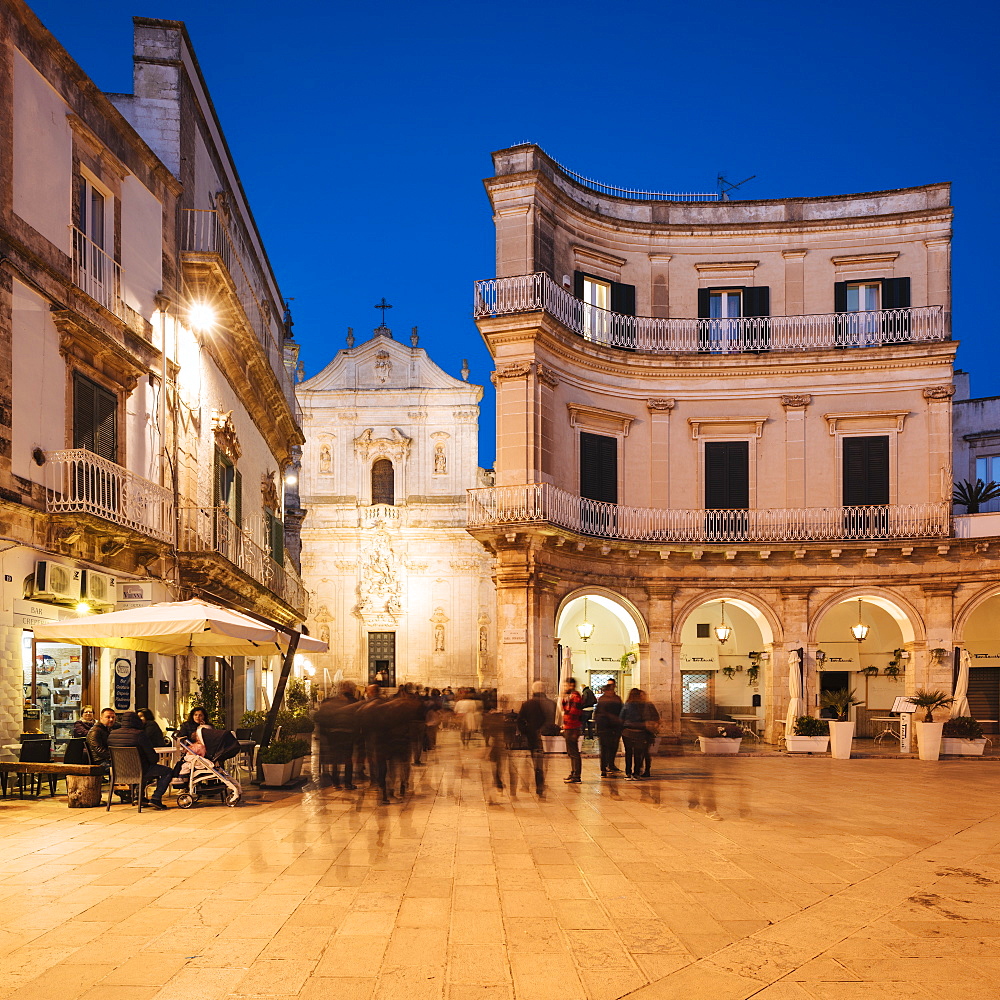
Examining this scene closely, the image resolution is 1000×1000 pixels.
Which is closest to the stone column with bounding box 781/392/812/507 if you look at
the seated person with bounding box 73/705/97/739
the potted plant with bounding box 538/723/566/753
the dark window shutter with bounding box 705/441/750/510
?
the dark window shutter with bounding box 705/441/750/510

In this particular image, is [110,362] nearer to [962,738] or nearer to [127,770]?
[127,770]

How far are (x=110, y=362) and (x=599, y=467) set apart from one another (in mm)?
13868

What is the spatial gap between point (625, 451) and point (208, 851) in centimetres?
1905

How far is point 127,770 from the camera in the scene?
12383mm

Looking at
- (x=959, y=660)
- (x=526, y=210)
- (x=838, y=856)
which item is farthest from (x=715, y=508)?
(x=838, y=856)

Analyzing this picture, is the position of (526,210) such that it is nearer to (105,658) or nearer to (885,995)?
(105,658)

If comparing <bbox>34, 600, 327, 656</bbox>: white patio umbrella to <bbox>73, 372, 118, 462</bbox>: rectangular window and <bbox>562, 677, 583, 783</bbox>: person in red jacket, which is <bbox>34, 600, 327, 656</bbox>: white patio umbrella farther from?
<bbox>562, 677, 583, 783</bbox>: person in red jacket

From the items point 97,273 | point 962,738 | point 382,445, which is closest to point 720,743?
point 962,738

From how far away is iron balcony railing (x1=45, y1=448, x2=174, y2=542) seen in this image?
548 inches

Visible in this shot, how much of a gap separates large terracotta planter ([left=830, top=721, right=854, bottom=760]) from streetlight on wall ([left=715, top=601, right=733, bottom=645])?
184 inches

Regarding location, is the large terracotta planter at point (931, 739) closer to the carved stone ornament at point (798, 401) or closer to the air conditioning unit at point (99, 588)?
the carved stone ornament at point (798, 401)

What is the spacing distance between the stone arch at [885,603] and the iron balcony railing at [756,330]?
6398 millimetres

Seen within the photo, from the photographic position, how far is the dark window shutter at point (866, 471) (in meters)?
26.6

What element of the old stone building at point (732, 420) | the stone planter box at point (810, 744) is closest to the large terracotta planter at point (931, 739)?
the stone planter box at point (810, 744)
